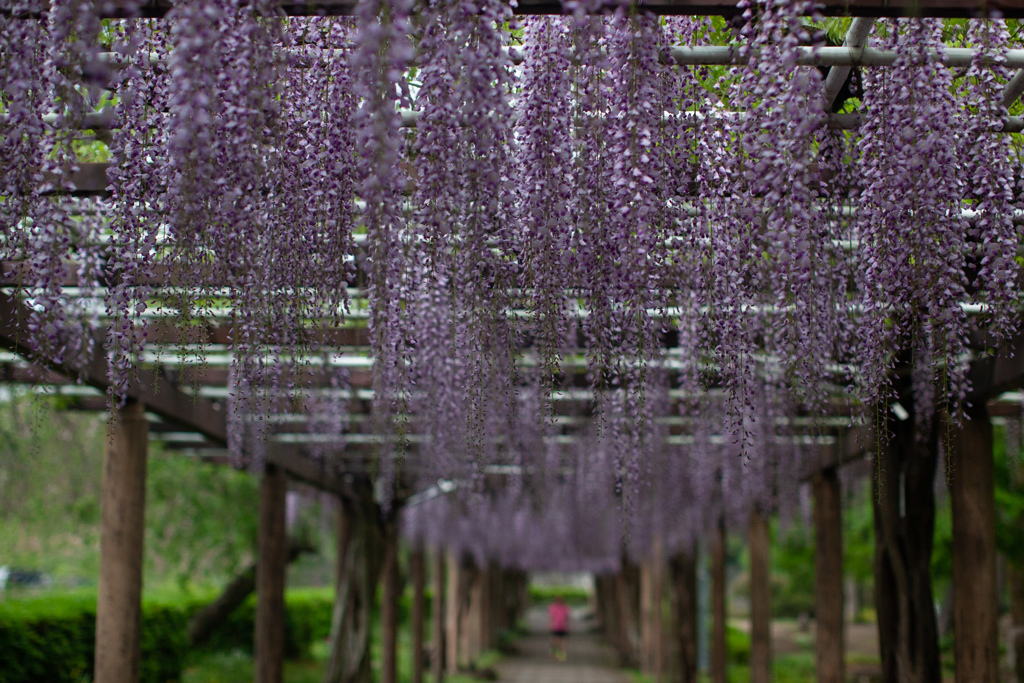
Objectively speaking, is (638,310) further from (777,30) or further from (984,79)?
(984,79)

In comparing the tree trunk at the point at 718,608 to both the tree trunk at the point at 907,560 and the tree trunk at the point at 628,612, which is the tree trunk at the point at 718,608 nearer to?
the tree trunk at the point at 907,560

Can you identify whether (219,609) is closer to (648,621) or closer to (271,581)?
(271,581)

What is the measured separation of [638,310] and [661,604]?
12815 mm

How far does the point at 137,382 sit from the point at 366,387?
10.6 feet

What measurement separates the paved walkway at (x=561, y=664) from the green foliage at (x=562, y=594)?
62.2ft

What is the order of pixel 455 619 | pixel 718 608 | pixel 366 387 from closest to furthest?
pixel 366 387
pixel 718 608
pixel 455 619

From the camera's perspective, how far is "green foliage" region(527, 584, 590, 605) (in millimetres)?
47438

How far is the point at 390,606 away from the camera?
439 inches

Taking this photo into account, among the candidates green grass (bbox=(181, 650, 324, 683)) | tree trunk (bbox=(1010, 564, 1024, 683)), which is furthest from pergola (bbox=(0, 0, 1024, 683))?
tree trunk (bbox=(1010, 564, 1024, 683))

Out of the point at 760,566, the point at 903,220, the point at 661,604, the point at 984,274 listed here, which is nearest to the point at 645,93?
the point at 903,220

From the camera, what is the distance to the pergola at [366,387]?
3012 mm

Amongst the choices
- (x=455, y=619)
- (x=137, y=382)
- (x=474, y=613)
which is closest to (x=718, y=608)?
(x=455, y=619)

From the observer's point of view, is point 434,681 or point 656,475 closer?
point 656,475

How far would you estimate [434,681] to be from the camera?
12914 mm
